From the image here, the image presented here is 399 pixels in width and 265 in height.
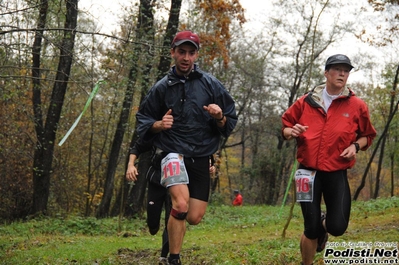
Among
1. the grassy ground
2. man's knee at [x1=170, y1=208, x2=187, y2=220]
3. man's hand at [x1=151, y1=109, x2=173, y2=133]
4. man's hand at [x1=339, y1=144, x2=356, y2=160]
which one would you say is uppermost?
man's hand at [x1=151, y1=109, x2=173, y2=133]

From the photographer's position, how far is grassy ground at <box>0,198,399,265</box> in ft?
25.7

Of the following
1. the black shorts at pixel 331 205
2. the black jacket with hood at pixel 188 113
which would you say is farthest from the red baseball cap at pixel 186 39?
the black shorts at pixel 331 205

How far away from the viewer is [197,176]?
6020 mm

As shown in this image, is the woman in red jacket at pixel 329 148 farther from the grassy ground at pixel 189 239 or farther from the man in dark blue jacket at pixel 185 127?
the grassy ground at pixel 189 239

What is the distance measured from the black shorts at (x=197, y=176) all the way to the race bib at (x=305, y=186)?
972 mm

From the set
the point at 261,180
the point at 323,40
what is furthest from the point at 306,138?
the point at 261,180

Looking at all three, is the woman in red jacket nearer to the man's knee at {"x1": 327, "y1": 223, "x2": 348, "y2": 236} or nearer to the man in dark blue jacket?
the man's knee at {"x1": 327, "y1": 223, "x2": 348, "y2": 236}

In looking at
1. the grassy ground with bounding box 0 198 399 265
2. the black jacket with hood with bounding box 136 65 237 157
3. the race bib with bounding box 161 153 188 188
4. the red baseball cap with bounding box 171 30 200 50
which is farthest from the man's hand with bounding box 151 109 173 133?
the grassy ground with bounding box 0 198 399 265

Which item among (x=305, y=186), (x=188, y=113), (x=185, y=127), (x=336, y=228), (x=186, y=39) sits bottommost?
(x=336, y=228)

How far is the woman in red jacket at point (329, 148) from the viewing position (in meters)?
5.81

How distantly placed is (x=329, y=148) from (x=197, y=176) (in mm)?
1403

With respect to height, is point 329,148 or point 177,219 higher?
point 329,148

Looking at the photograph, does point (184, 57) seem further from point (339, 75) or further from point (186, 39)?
point (339, 75)

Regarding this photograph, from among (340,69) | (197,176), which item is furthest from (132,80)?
(340,69)
